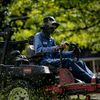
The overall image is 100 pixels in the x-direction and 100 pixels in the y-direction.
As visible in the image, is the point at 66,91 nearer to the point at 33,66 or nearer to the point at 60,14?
the point at 33,66

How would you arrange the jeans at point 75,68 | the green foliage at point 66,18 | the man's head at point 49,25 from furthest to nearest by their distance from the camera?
the green foliage at point 66,18, the man's head at point 49,25, the jeans at point 75,68

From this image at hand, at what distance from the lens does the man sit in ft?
31.1

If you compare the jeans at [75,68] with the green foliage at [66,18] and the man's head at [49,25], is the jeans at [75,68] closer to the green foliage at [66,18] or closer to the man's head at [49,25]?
the man's head at [49,25]

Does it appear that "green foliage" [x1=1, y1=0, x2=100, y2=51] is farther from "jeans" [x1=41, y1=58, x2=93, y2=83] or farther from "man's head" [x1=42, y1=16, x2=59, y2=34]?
"jeans" [x1=41, y1=58, x2=93, y2=83]

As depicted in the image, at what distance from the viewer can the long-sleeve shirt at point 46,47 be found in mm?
9594

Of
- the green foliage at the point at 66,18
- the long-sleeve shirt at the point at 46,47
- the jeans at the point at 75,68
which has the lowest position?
the jeans at the point at 75,68

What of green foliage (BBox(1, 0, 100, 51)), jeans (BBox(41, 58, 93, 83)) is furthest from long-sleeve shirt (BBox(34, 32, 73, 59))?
green foliage (BBox(1, 0, 100, 51))

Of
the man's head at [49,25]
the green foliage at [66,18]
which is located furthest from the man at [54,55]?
the green foliage at [66,18]

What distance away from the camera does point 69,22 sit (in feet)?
72.9

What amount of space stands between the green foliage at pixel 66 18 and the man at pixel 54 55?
1144 centimetres

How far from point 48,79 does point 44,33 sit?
0.95m

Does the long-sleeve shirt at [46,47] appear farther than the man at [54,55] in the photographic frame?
Yes

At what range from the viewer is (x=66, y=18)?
2219 centimetres

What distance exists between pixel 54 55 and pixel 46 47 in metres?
0.52
